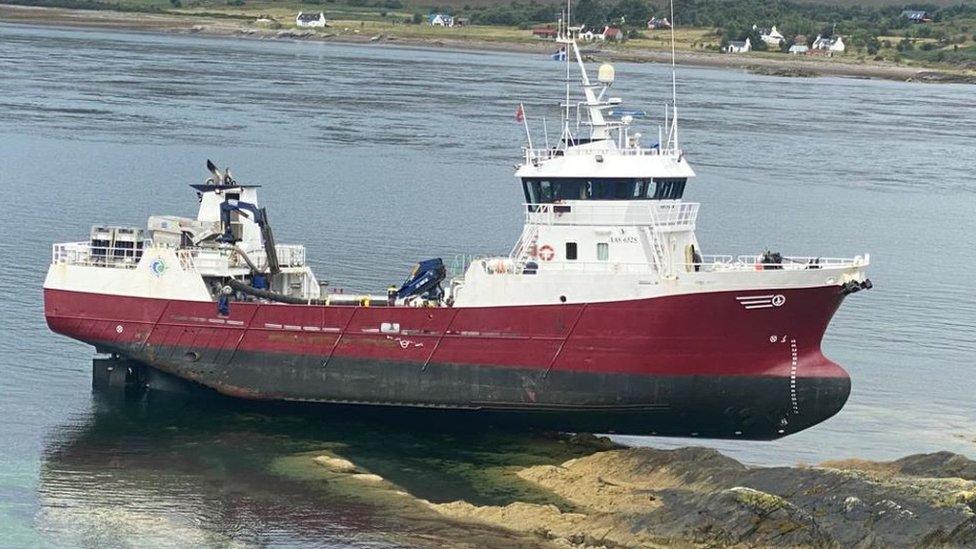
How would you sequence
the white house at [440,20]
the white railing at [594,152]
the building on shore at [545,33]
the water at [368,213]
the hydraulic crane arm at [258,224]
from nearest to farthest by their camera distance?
the water at [368,213] → the white railing at [594,152] → the hydraulic crane arm at [258,224] → the building on shore at [545,33] → the white house at [440,20]

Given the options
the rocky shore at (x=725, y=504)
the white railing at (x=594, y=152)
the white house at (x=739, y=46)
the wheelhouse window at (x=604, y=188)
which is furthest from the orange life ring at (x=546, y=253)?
the white house at (x=739, y=46)

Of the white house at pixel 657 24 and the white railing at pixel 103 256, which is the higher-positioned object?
the white house at pixel 657 24

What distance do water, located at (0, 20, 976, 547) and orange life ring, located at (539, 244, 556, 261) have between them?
11.4 feet

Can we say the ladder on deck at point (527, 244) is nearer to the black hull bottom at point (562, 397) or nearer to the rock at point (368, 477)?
the black hull bottom at point (562, 397)

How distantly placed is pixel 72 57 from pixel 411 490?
100 metres

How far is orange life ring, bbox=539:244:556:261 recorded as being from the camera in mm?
33094

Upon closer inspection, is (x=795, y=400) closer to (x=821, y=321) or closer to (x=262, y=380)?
(x=821, y=321)

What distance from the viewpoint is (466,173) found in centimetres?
7125

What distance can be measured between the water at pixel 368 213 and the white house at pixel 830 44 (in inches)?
909

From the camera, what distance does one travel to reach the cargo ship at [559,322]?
3183 cm

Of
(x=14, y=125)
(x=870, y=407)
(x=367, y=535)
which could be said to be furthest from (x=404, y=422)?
(x=14, y=125)

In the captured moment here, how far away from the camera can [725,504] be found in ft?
86.1

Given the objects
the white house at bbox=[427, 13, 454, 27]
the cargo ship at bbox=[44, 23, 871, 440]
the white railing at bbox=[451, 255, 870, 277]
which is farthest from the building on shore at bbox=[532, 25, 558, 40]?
the white railing at bbox=[451, 255, 870, 277]

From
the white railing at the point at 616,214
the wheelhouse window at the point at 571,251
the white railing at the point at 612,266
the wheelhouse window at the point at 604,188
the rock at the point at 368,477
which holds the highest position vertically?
the wheelhouse window at the point at 604,188
